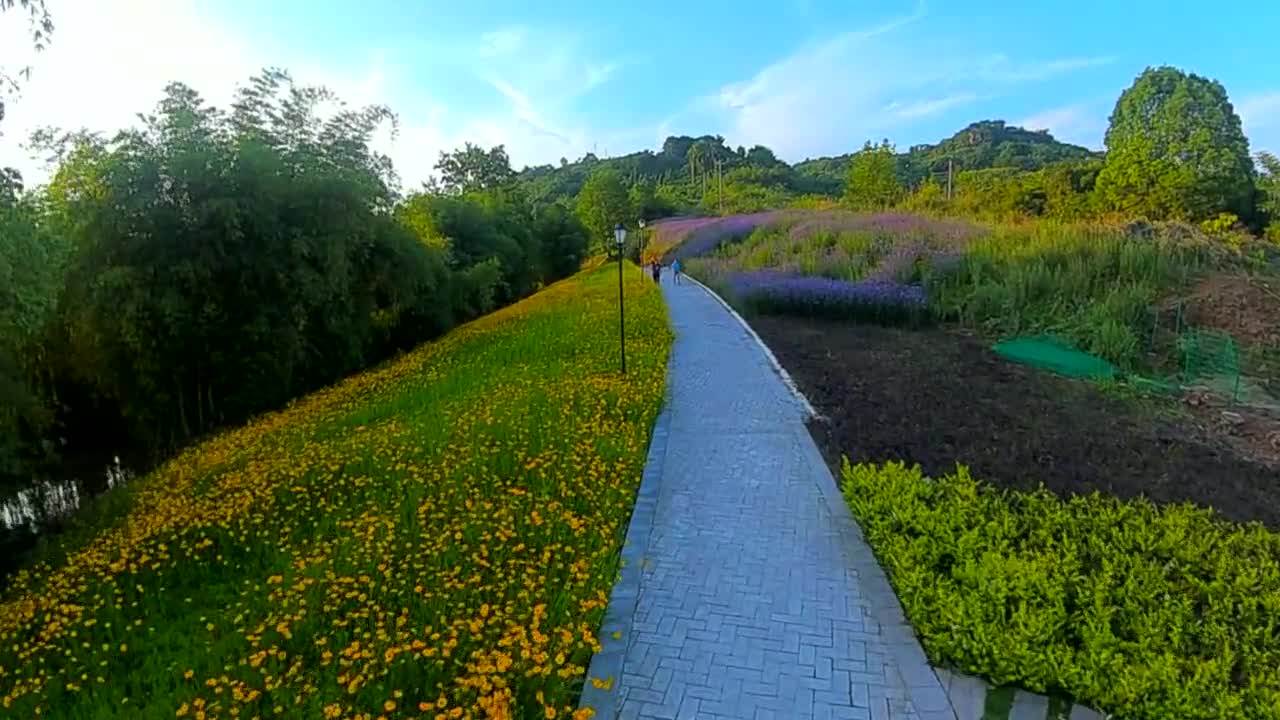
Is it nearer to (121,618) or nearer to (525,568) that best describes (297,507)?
(121,618)

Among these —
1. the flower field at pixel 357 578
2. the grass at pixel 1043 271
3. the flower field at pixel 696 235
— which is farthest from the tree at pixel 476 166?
the flower field at pixel 357 578

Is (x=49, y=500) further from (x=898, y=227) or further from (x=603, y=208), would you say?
(x=603, y=208)

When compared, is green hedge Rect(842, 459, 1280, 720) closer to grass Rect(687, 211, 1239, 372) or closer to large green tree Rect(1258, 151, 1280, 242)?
grass Rect(687, 211, 1239, 372)

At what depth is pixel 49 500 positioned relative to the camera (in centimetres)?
923

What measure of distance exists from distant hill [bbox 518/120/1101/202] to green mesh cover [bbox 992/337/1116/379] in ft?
118

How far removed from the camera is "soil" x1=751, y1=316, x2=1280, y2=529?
551cm

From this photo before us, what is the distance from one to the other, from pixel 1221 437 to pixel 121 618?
9.44 meters

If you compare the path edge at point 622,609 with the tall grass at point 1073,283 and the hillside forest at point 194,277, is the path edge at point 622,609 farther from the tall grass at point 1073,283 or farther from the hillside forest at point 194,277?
the tall grass at point 1073,283

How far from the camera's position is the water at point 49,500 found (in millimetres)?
8141

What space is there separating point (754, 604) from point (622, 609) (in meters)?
0.79

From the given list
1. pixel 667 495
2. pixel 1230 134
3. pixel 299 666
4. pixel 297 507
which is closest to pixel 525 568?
pixel 299 666

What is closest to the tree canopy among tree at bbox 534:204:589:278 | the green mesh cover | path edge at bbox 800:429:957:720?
tree at bbox 534:204:589:278

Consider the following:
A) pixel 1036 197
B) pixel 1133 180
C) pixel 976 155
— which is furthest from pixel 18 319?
pixel 976 155

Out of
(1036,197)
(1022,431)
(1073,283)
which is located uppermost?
(1036,197)
